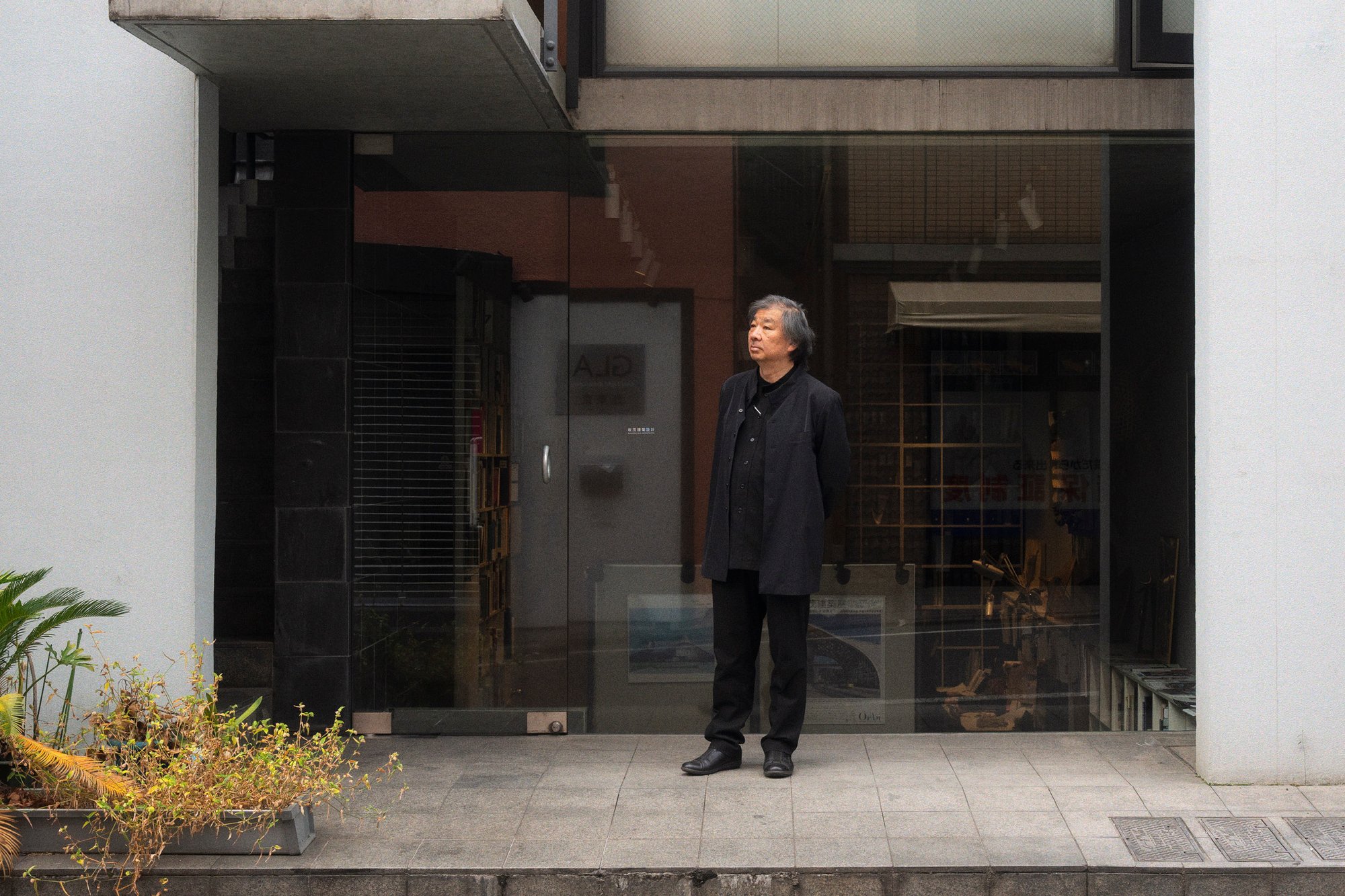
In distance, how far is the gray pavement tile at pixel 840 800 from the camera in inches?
204

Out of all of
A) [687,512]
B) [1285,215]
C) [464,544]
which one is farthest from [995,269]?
[464,544]

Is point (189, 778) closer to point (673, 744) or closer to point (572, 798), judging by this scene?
point (572, 798)

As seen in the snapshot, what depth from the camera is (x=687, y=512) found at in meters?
6.77

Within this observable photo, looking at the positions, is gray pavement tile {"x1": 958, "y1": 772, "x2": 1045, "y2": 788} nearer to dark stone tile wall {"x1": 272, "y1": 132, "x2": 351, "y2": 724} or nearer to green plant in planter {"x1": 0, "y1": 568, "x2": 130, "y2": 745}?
dark stone tile wall {"x1": 272, "y1": 132, "x2": 351, "y2": 724}

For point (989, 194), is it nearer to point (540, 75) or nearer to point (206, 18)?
point (540, 75)

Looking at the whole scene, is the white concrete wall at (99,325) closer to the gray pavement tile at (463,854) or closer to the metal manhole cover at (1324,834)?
the gray pavement tile at (463,854)

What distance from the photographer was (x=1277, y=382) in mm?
5457

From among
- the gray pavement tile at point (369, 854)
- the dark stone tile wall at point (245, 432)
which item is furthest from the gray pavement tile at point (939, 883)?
the dark stone tile wall at point (245, 432)

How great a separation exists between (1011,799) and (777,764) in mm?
→ 965

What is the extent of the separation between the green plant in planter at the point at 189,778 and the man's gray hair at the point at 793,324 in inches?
94.5

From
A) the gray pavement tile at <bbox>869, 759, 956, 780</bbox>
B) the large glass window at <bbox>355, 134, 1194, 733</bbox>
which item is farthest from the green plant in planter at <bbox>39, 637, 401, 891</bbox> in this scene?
the gray pavement tile at <bbox>869, 759, 956, 780</bbox>

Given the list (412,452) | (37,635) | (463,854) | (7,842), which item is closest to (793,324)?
(412,452)

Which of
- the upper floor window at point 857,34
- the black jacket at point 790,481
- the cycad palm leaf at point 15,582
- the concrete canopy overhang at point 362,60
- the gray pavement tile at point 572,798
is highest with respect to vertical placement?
the upper floor window at point 857,34

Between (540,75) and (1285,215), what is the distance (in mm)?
3149
